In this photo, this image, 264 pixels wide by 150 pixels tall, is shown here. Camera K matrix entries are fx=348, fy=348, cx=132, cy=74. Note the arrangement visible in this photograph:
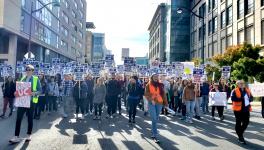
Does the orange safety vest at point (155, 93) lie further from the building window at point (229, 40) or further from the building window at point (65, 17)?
the building window at point (65, 17)

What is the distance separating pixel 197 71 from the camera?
1577 cm

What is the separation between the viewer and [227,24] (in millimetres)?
41062

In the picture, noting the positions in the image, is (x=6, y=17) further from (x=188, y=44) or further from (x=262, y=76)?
(x=188, y=44)

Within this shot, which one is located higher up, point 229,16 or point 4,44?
point 229,16

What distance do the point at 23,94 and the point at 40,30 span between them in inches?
1438

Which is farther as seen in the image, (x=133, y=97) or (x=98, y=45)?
(x=98, y=45)

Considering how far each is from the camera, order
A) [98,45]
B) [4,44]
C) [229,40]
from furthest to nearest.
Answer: [98,45] < [229,40] < [4,44]

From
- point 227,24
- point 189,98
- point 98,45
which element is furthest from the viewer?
point 98,45

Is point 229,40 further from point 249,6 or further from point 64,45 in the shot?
point 64,45

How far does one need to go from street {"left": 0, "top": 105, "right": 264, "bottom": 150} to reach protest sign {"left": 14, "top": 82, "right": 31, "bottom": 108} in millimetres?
951

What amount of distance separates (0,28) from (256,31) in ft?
78.5

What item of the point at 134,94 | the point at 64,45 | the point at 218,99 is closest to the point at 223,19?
the point at 64,45

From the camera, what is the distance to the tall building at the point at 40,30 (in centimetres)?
3522

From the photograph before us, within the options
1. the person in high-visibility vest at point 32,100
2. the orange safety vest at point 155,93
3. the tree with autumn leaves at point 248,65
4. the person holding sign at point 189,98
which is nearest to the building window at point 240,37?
the tree with autumn leaves at point 248,65
